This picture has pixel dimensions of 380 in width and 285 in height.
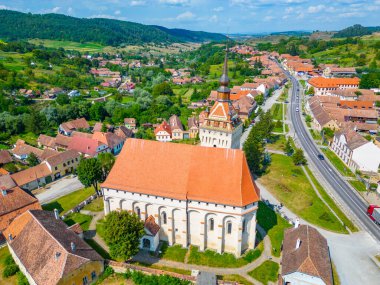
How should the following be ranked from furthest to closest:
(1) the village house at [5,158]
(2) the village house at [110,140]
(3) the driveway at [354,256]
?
(2) the village house at [110,140]
(1) the village house at [5,158]
(3) the driveway at [354,256]

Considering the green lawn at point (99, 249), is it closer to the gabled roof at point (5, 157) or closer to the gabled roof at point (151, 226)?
the gabled roof at point (151, 226)

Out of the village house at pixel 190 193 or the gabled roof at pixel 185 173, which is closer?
the gabled roof at pixel 185 173

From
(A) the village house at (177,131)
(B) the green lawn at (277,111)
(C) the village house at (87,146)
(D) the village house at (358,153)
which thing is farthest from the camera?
(B) the green lawn at (277,111)

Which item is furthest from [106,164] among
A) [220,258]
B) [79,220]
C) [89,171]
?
[220,258]

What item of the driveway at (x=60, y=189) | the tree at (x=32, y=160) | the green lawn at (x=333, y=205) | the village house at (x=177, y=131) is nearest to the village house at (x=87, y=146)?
the tree at (x=32, y=160)

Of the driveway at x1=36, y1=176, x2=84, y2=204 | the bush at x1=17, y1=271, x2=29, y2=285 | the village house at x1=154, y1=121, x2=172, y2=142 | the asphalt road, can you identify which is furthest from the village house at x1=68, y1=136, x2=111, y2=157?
the asphalt road

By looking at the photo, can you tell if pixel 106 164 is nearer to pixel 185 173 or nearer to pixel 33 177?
pixel 33 177

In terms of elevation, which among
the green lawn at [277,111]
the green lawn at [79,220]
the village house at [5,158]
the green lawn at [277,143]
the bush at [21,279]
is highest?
the green lawn at [277,111]
